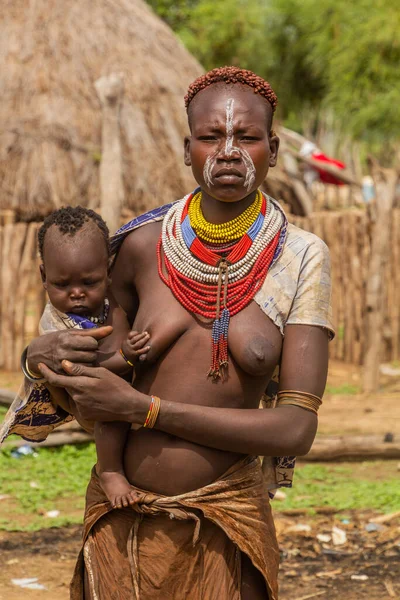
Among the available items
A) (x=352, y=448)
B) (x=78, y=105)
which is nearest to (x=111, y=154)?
(x=352, y=448)

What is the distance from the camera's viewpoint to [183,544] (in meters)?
2.28

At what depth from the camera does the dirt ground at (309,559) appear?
4.14 meters

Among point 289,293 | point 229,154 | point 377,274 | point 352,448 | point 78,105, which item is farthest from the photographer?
point 78,105

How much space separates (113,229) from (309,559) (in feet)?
11.1

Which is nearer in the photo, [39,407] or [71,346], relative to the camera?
[71,346]

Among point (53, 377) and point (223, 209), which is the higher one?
point (223, 209)

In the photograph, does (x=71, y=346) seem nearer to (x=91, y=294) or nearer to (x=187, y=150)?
(x=91, y=294)

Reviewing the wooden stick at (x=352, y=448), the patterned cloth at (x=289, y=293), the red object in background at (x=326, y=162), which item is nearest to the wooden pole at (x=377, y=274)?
the wooden stick at (x=352, y=448)

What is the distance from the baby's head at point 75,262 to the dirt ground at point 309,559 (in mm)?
2304

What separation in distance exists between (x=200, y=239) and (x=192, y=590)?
3.05 ft

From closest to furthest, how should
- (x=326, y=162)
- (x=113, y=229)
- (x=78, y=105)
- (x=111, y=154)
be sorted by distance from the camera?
(x=113, y=229) < (x=111, y=154) < (x=78, y=105) < (x=326, y=162)

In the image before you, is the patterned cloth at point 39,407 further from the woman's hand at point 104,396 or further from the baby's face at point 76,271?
the woman's hand at point 104,396

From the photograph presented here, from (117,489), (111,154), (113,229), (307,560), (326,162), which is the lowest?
(307,560)

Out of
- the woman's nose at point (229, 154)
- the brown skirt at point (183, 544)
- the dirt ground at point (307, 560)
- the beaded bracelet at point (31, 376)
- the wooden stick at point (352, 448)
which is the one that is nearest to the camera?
the woman's nose at point (229, 154)
